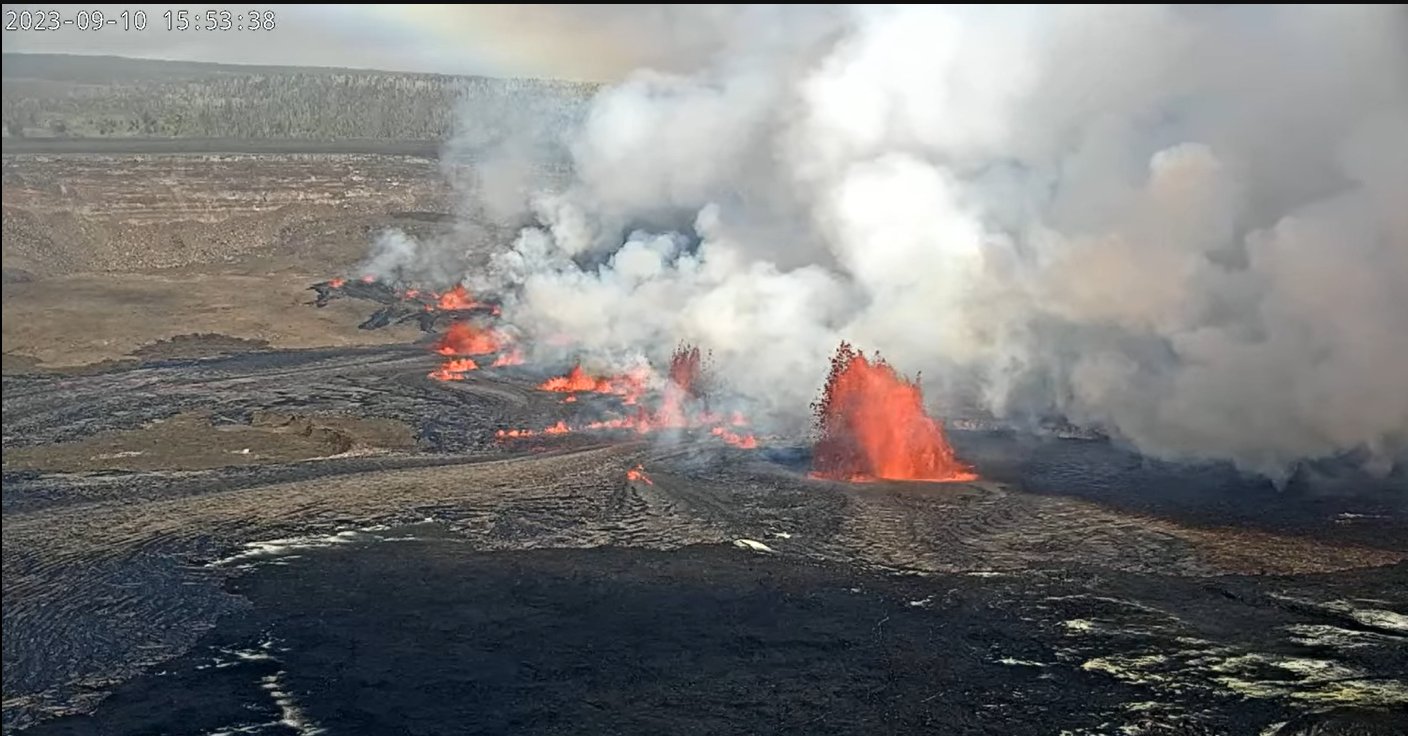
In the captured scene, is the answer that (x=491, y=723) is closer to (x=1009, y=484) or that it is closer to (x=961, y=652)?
(x=961, y=652)

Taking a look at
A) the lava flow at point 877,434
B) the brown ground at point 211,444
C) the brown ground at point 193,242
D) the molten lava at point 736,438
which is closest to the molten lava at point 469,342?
the brown ground at point 193,242

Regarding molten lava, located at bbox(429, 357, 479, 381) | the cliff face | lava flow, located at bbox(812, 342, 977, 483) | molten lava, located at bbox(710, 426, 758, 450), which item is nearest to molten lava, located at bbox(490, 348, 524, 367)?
molten lava, located at bbox(429, 357, 479, 381)

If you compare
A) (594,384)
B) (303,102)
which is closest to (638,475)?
(594,384)

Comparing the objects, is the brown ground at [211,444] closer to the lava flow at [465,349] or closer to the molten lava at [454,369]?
the molten lava at [454,369]

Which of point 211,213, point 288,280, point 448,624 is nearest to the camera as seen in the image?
point 448,624

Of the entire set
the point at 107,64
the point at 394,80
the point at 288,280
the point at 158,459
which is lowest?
the point at 158,459

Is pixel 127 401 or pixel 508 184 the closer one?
pixel 127 401

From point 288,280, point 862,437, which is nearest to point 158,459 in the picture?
point 862,437
